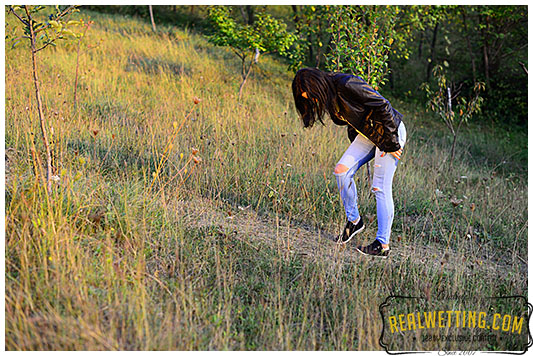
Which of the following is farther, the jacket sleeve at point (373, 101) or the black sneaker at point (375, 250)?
the black sneaker at point (375, 250)

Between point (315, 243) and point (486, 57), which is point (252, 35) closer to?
point (315, 243)

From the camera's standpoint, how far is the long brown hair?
310 cm

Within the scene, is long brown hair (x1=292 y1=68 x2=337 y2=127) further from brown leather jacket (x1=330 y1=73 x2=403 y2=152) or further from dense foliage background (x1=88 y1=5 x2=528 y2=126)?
dense foliage background (x1=88 y1=5 x2=528 y2=126)

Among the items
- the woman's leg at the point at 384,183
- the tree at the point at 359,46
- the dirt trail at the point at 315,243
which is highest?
the tree at the point at 359,46

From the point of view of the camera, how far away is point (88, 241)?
9.32ft

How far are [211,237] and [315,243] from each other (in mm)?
891

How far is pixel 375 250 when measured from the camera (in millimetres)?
3439

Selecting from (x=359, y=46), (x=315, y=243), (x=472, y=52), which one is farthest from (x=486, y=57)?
(x=315, y=243)

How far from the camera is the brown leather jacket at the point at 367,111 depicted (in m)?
3.10

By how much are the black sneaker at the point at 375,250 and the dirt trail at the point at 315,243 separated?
4 cm

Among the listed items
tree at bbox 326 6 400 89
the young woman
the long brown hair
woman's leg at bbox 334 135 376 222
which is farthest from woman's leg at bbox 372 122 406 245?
tree at bbox 326 6 400 89

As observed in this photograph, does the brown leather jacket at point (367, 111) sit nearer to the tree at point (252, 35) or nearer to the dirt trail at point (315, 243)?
the dirt trail at point (315, 243)

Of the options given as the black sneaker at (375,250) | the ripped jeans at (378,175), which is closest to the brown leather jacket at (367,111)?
the ripped jeans at (378,175)

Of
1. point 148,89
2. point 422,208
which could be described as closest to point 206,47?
point 148,89
